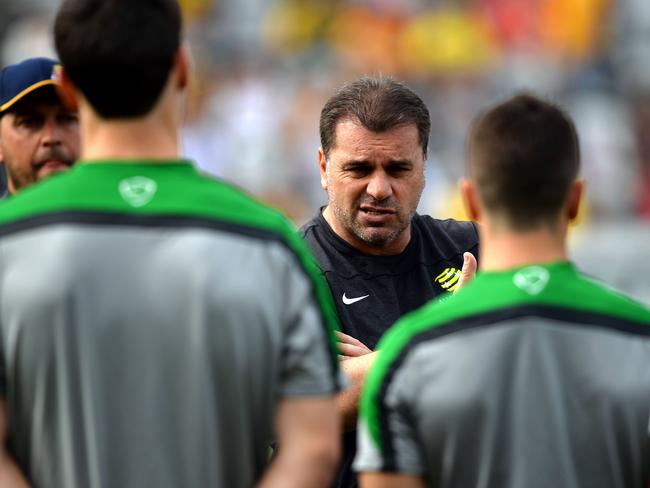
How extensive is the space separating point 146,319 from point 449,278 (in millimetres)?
1932

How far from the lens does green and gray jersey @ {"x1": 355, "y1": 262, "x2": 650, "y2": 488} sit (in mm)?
2771

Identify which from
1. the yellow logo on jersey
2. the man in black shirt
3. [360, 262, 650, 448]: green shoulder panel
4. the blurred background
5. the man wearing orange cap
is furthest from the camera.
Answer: the blurred background

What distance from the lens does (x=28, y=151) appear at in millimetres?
4570

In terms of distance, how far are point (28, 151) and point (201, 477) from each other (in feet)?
7.02

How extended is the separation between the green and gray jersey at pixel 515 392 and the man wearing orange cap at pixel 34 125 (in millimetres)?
2124

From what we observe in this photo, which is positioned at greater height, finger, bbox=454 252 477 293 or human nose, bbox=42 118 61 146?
human nose, bbox=42 118 61 146

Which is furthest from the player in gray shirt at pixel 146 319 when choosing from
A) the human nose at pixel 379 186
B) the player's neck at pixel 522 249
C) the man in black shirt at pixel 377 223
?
the human nose at pixel 379 186

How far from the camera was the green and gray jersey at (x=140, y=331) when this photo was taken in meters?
2.72

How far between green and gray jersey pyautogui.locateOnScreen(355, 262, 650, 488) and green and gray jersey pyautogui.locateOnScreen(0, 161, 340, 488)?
211 mm

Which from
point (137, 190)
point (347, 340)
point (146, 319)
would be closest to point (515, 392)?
point (146, 319)

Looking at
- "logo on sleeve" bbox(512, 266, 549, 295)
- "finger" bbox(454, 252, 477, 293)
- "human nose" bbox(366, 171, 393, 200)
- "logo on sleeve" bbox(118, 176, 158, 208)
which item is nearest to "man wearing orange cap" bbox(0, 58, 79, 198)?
"human nose" bbox(366, 171, 393, 200)

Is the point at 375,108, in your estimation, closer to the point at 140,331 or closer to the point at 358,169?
the point at 358,169

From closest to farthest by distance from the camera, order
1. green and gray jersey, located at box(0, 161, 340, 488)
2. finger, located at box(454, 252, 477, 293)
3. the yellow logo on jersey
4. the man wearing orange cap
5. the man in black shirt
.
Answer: green and gray jersey, located at box(0, 161, 340, 488), finger, located at box(454, 252, 477, 293), the man in black shirt, the yellow logo on jersey, the man wearing orange cap

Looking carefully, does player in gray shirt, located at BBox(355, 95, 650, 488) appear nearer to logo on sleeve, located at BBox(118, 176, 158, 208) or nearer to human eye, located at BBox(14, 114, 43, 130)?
logo on sleeve, located at BBox(118, 176, 158, 208)
